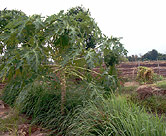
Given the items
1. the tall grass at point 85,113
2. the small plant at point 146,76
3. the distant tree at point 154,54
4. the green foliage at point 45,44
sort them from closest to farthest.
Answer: the tall grass at point 85,113, the green foliage at point 45,44, the small plant at point 146,76, the distant tree at point 154,54

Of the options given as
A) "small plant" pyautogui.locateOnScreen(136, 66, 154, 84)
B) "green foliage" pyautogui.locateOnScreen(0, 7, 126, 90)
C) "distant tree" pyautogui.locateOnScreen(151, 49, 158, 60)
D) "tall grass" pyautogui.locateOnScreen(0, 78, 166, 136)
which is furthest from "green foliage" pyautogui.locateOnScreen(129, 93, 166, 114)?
"distant tree" pyautogui.locateOnScreen(151, 49, 158, 60)

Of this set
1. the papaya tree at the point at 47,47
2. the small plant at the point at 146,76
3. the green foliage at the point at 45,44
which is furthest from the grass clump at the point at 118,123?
the small plant at the point at 146,76

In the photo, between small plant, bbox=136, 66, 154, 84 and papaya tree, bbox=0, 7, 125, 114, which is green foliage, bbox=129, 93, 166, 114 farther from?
small plant, bbox=136, 66, 154, 84

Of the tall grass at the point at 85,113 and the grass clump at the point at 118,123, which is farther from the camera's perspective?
the tall grass at the point at 85,113

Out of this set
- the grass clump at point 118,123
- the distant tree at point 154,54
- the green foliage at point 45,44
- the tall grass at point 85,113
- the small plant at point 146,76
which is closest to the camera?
the grass clump at point 118,123

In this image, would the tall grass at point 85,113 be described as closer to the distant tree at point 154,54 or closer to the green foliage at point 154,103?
the green foliage at point 154,103

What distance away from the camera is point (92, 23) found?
2703 mm

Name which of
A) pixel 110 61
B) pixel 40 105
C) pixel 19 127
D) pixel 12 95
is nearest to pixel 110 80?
pixel 40 105

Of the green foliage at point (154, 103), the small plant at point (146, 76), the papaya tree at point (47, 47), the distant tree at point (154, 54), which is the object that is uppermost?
the distant tree at point (154, 54)

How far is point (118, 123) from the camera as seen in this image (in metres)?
2.08

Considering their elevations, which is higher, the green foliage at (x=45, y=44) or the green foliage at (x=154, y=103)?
the green foliage at (x=45, y=44)

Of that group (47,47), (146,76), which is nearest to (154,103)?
(47,47)

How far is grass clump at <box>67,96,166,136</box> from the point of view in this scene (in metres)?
1.74

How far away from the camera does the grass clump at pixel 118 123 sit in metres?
1.74
